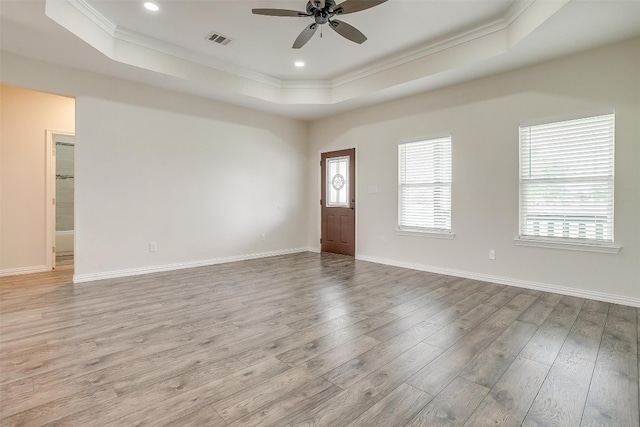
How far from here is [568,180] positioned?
12.3 ft

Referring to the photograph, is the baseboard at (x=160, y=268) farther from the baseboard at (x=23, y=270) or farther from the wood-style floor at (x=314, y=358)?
the baseboard at (x=23, y=270)

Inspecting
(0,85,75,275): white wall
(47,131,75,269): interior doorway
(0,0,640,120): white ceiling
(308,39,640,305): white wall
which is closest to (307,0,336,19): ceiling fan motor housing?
(0,0,640,120): white ceiling

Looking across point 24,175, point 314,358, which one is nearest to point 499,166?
point 314,358

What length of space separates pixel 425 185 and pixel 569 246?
208 centimetres

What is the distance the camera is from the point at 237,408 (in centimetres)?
166

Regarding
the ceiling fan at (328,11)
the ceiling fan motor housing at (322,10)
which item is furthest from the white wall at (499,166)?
the ceiling fan motor housing at (322,10)

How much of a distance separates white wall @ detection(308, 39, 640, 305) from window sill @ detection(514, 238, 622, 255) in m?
0.05

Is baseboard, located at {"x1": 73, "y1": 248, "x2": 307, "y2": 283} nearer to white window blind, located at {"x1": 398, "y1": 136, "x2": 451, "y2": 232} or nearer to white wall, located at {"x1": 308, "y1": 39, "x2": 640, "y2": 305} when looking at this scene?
Result: white wall, located at {"x1": 308, "y1": 39, "x2": 640, "y2": 305}

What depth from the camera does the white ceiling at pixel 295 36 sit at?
10.3 ft

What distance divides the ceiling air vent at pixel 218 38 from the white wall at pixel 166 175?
1387 mm

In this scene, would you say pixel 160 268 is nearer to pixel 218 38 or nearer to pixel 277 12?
pixel 218 38

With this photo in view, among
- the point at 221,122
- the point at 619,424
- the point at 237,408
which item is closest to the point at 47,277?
the point at 221,122

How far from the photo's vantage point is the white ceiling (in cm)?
314

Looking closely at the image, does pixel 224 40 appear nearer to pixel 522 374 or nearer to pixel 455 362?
pixel 455 362
